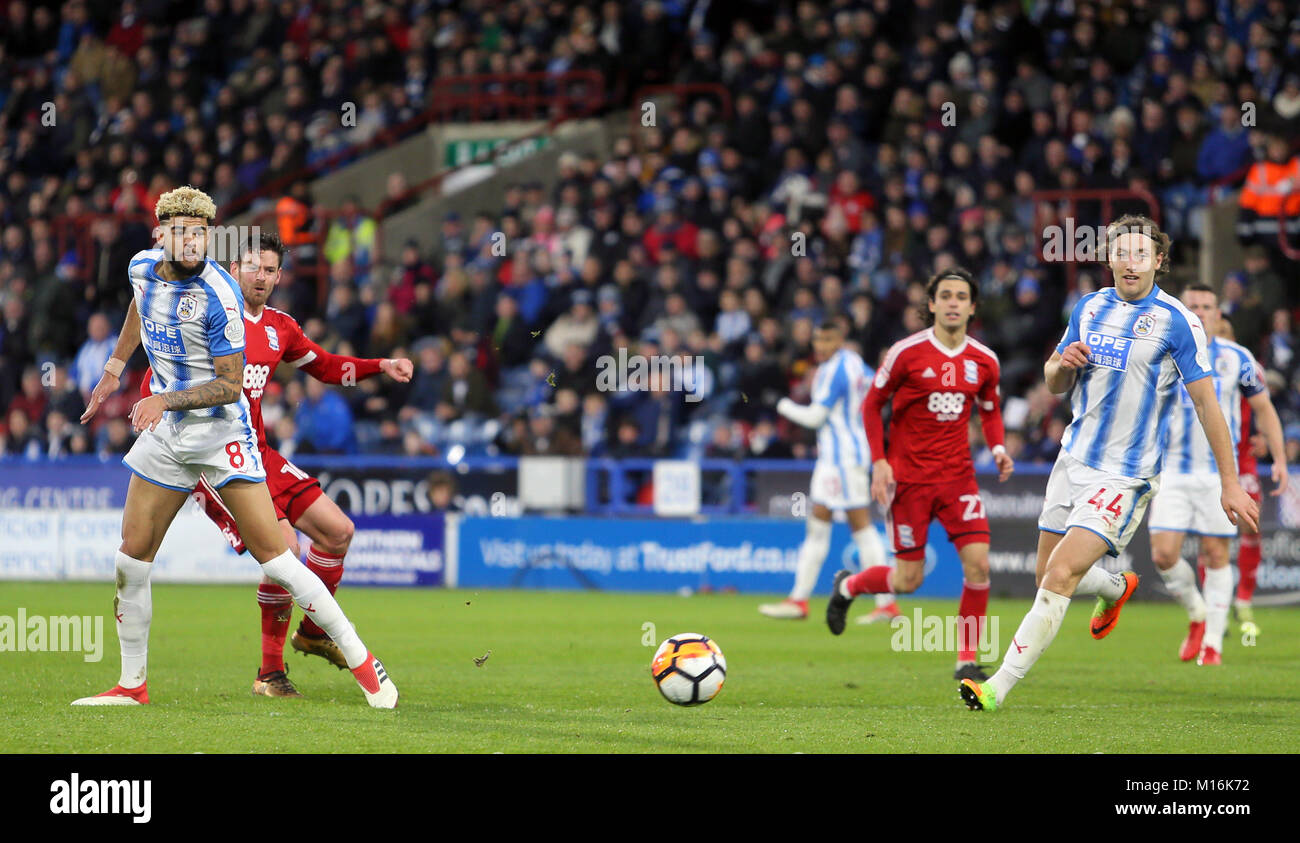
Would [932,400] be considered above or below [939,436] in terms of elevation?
above

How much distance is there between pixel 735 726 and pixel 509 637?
5395 millimetres

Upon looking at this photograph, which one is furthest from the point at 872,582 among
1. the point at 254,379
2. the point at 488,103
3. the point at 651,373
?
the point at 488,103

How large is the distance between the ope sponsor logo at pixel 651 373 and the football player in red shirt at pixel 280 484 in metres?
9.34

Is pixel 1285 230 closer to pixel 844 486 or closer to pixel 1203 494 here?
pixel 844 486

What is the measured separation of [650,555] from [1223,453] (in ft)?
34.3

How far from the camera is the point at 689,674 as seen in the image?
7828mm

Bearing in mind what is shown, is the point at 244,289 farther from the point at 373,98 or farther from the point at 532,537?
the point at 373,98

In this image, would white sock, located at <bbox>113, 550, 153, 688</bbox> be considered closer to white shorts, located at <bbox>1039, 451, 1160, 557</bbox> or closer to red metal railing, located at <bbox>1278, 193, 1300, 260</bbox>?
white shorts, located at <bbox>1039, 451, 1160, 557</bbox>

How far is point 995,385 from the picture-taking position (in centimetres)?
1007

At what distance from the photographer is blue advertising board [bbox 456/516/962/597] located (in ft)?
55.6

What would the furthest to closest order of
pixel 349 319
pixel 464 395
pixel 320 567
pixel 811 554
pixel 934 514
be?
pixel 349 319, pixel 464 395, pixel 811 554, pixel 934 514, pixel 320 567

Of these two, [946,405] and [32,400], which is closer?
[946,405]

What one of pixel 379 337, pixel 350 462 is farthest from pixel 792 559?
pixel 379 337

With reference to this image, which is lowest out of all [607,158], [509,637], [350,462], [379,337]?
[509,637]
